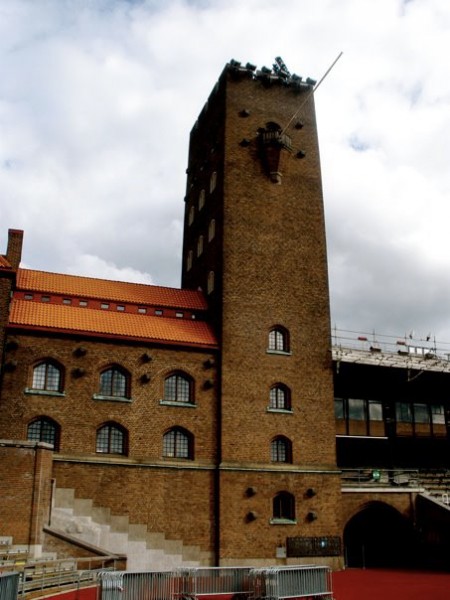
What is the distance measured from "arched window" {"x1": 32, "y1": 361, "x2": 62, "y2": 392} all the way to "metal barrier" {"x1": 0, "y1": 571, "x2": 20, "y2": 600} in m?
15.2

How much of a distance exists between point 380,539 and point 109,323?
65.6 feet

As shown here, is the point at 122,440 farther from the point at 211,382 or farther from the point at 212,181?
the point at 212,181

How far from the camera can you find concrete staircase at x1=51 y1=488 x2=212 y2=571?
28.9 metres

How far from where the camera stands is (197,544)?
30766 mm

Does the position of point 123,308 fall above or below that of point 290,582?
above

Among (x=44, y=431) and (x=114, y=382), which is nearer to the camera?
(x=44, y=431)

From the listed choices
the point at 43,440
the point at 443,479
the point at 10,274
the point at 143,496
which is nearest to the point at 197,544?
the point at 143,496

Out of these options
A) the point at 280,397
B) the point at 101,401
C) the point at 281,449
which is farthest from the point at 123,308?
the point at 281,449

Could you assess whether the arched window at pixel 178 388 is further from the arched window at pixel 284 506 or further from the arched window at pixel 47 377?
the arched window at pixel 284 506

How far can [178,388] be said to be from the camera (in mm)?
33375

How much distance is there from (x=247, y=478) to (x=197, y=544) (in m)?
3.78

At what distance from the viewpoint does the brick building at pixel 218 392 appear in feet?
98.7

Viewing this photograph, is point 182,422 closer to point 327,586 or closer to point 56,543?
point 56,543

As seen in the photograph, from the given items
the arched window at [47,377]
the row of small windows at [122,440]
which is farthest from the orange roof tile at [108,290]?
the row of small windows at [122,440]
